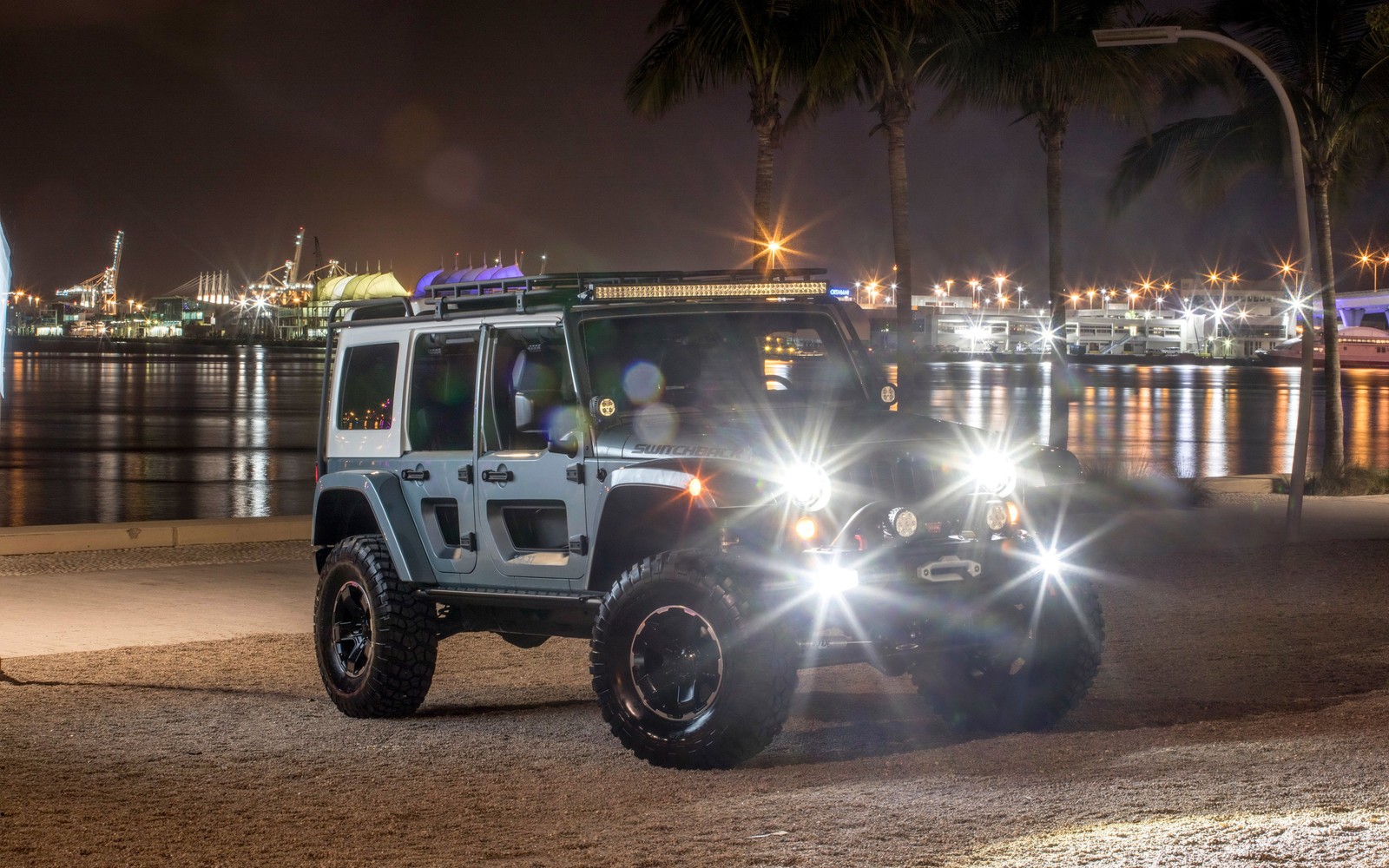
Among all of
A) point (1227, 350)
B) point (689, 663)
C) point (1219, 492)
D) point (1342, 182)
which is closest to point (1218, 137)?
point (1342, 182)

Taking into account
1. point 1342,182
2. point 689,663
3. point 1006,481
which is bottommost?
point 689,663

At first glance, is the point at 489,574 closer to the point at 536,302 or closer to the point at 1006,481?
the point at 536,302

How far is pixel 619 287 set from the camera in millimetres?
7328

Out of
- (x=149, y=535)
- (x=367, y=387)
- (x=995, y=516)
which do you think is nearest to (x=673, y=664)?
(x=995, y=516)

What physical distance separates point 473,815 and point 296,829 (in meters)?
0.65

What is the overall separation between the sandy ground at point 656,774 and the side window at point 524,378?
1422mm

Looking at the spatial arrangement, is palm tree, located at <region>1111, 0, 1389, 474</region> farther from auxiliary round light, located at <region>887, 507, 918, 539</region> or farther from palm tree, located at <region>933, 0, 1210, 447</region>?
auxiliary round light, located at <region>887, 507, 918, 539</region>

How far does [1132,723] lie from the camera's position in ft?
25.2

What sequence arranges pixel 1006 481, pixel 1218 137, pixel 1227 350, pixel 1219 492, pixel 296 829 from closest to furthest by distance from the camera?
pixel 296 829
pixel 1006 481
pixel 1219 492
pixel 1218 137
pixel 1227 350

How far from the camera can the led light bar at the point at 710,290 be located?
734cm

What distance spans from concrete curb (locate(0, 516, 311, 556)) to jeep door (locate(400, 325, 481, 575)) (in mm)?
8145

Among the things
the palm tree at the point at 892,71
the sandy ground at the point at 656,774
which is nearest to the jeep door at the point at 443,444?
the sandy ground at the point at 656,774

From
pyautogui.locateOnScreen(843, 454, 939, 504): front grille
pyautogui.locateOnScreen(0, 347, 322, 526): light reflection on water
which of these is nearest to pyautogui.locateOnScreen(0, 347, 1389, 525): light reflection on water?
pyautogui.locateOnScreen(0, 347, 322, 526): light reflection on water

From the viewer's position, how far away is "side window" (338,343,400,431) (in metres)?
8.23
